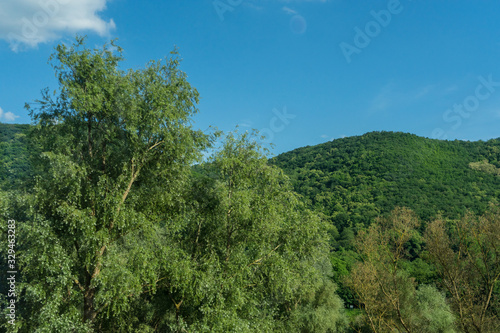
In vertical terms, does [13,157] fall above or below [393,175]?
below

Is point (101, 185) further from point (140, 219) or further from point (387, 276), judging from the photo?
point (387, 276)

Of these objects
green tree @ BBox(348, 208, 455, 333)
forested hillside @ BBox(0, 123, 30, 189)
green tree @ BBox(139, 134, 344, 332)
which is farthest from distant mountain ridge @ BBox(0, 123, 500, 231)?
green tree @ BBox(139, 134, 344, 332)

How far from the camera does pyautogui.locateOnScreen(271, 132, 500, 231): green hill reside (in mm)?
83438

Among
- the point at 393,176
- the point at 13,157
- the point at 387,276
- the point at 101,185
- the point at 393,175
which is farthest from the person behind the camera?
the point at 393,175

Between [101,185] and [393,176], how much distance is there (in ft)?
328

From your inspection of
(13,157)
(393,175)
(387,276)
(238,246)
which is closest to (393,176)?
(393,175)

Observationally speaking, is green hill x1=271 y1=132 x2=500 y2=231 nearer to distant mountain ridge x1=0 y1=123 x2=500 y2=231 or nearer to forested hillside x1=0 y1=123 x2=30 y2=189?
distant mountain ridge x1=0 y1=123 x2=500 y2=231

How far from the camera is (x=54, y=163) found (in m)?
10.9

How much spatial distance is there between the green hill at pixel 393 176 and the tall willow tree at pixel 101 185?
6856 centimetres

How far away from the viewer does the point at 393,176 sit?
99.9 metres

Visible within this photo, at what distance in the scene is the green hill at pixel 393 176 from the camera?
83438mm

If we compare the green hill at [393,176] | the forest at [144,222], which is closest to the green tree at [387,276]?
the forest at [144,222]

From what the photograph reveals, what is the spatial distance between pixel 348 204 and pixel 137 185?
84558mm

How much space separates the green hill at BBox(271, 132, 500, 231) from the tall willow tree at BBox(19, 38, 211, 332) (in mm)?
68565
